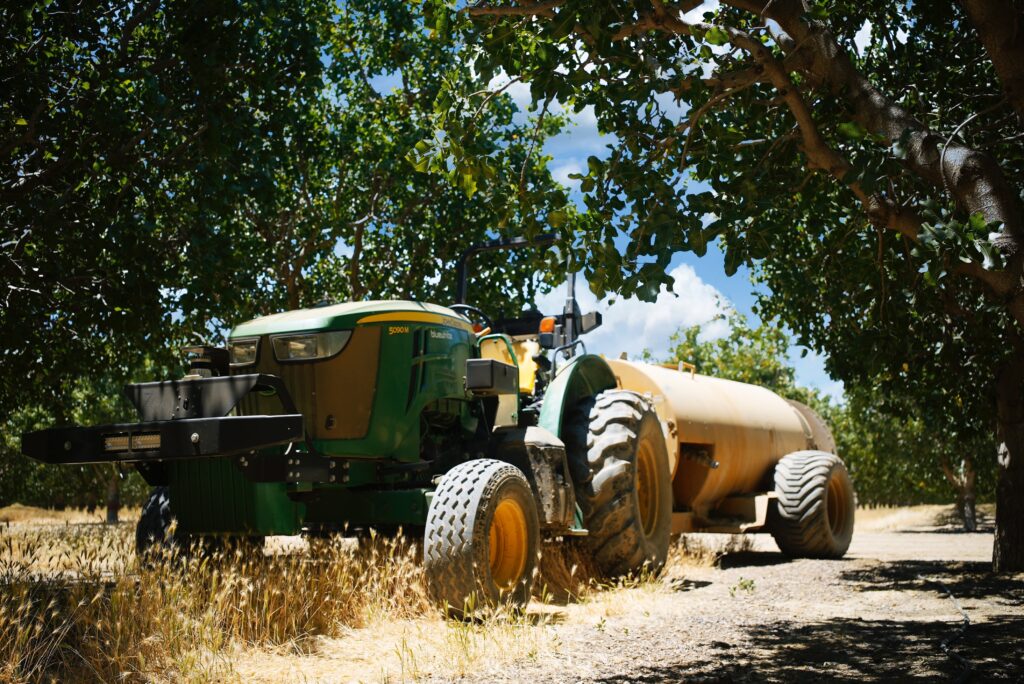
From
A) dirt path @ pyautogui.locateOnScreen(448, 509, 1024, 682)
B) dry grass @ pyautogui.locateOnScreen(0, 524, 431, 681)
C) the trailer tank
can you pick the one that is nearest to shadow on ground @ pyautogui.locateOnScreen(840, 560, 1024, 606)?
dirt path @ pyautogui.locateOnScreen(448, 509, 1024, 682)

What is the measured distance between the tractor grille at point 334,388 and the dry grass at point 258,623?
80 centimetres

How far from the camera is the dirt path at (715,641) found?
4.95 metres

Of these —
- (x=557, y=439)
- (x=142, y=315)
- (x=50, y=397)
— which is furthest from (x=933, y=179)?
(x=50, y=397)

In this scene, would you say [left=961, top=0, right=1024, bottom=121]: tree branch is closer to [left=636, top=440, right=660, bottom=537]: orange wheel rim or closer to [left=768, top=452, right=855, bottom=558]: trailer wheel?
[left=636, top=440, right=660, bottom=537]: orange wheel rim

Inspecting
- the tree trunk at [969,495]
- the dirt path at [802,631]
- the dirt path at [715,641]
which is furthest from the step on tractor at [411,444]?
the tree trunk at [969,495]

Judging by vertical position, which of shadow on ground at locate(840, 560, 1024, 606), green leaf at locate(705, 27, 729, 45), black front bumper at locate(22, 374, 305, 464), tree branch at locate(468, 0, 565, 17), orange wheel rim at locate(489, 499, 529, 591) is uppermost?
tree branch at locate(468, 0, 565, 17)

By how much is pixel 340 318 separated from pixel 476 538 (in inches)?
68.4

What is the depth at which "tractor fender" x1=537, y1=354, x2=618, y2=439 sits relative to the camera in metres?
7.83

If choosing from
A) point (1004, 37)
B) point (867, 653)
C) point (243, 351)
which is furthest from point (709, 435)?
point (1004, 37)

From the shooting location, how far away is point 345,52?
695 inches

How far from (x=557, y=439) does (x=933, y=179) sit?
317 cm

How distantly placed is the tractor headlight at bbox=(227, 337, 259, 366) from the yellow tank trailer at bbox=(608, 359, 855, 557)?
14.4ft

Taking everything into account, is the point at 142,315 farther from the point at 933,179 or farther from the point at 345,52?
the point at 345,52

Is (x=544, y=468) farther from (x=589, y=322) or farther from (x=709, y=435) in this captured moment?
(x=709, y=435)
